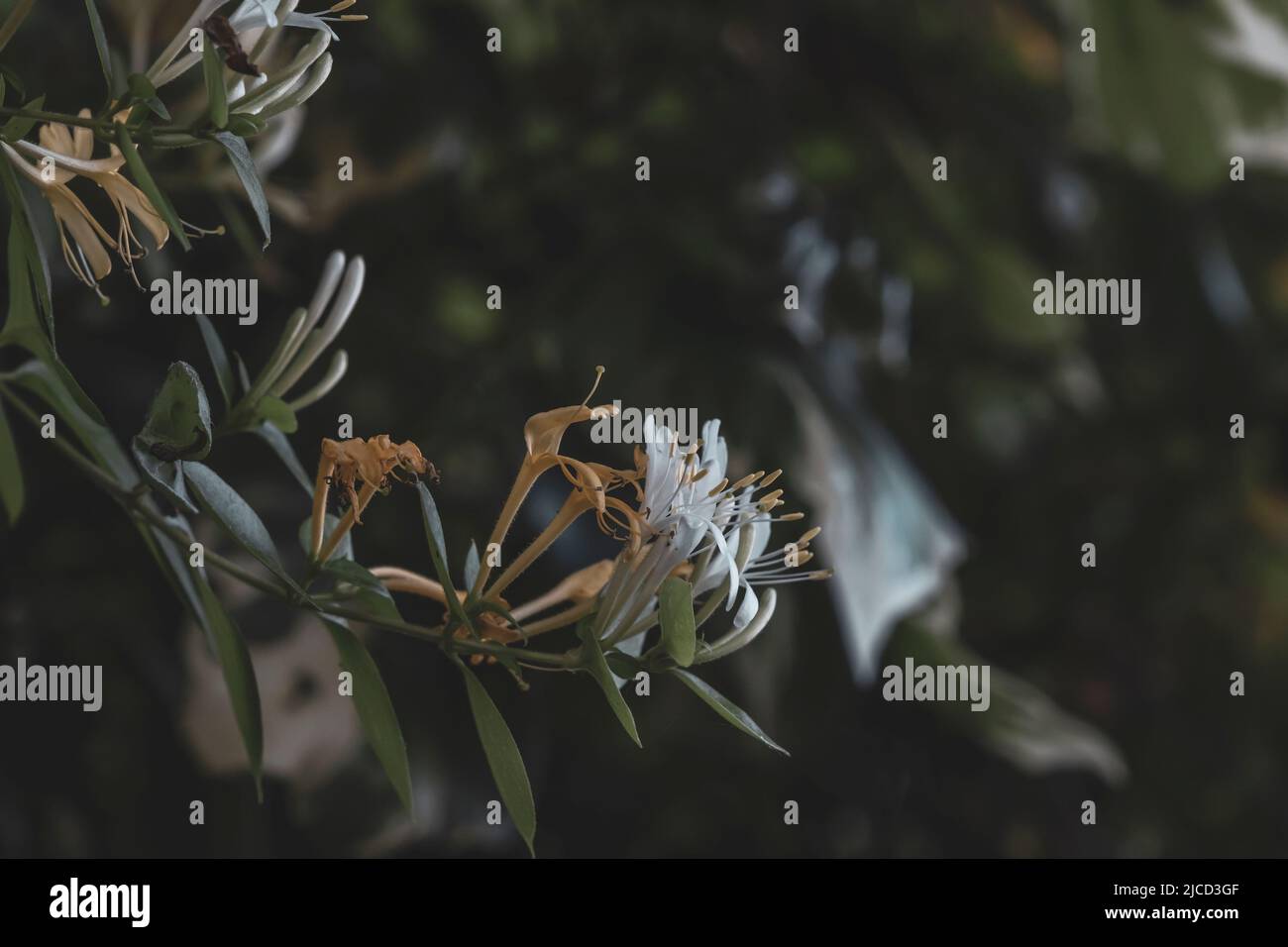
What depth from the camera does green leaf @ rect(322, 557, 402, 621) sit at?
0.22m

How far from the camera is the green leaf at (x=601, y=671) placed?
209mm

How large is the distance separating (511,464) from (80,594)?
208mm

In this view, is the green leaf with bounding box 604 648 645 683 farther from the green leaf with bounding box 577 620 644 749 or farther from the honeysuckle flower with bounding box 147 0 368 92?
the honeysuckle flower with bounding box 147 0 368 92

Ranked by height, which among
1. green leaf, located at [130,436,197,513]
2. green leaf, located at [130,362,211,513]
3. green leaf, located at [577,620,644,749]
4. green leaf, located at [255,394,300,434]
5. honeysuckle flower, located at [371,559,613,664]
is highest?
Result: green leaf, located at [255,394,300,434]

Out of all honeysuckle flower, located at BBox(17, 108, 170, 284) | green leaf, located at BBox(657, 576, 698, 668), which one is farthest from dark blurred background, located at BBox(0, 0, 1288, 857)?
green leaf, located at BBox(657, 576, 698, 668)

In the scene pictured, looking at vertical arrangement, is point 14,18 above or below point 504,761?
above

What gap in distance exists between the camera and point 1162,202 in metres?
0.91

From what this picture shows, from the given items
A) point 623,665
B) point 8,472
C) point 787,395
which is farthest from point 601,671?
point 787,395

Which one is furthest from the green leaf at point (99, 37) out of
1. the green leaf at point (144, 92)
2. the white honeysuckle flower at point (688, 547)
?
the white honeysuckle flower at point (688, 547)

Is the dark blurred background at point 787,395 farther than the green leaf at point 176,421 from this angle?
Yes

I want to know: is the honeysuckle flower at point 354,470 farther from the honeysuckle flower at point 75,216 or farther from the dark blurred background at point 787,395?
the dark blurred background at point 787,395

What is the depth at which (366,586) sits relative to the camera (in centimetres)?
23

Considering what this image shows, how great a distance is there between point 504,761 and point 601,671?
3 cm

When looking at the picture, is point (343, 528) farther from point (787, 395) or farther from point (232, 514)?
point (787, 395)
